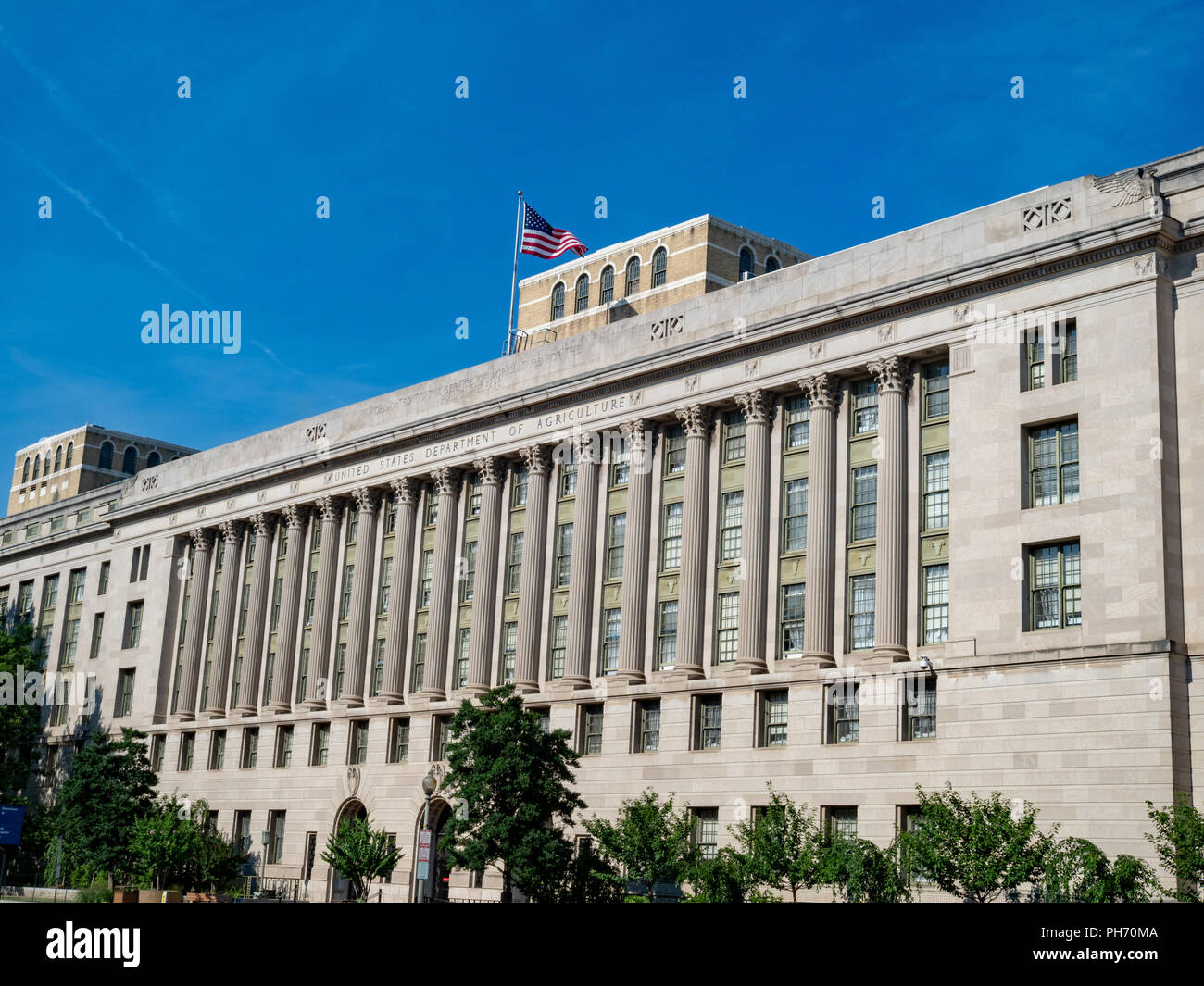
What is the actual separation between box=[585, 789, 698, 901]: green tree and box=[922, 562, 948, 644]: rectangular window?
385 inches

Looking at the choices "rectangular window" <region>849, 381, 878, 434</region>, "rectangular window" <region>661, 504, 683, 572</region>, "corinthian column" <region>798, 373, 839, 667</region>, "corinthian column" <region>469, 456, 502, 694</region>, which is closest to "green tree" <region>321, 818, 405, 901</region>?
"corinthian column" <region>469, 456, 502, 694</region>

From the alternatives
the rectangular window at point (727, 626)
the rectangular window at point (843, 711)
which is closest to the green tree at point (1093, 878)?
the rectangular window at point (843, 711)

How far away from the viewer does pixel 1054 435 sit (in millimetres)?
41594

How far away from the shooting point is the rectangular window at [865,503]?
152 feet

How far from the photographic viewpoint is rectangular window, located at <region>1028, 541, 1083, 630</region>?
39.9 m

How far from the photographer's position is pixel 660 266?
68.7 m

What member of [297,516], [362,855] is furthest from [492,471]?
[362,855]

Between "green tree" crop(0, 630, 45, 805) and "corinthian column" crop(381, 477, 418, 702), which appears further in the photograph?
"green tree" crop(0, 630, 45, 805)

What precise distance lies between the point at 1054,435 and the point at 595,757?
20108 mm

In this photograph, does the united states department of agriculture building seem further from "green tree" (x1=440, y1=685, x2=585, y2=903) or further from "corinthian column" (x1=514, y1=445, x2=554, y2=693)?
"green tree" (x1=440, y1=685, x2=585, y2=903)
